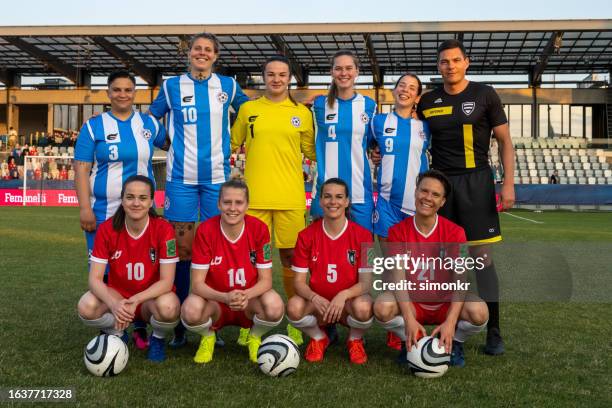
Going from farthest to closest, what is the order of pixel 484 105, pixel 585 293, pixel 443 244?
1. pixel 585 293
2. pixel 484 105
3. pixel 443 244

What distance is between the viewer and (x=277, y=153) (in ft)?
12.7

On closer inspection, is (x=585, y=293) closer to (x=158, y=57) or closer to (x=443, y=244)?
(x=443, y=244)

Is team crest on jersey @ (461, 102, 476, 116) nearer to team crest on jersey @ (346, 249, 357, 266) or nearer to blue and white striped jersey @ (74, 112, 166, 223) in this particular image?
team crest on jersey @ (346, 249, 357, 266)

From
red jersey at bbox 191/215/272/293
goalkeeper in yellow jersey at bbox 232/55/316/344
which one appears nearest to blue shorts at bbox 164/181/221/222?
goalkeeper in yellow jersey at bbox 232/55/316/344

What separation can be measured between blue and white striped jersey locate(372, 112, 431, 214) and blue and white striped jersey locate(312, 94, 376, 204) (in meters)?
0.12

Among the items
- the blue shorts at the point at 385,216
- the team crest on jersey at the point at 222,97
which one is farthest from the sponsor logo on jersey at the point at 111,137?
the blue shorts at the point at 385,216

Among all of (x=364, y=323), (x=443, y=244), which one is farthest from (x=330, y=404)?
(x=443, y=244)

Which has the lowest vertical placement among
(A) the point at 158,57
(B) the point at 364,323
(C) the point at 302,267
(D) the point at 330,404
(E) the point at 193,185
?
(D) the point at 330,404

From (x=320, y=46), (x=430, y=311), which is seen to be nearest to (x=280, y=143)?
(x=430, y=311)

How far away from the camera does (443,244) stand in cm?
328

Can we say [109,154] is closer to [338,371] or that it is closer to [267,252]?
[267,252]

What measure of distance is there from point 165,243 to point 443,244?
1496 millimetres

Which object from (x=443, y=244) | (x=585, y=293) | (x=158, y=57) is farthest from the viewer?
(x=158, y=57)

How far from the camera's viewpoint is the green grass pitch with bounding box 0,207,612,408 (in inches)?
105
